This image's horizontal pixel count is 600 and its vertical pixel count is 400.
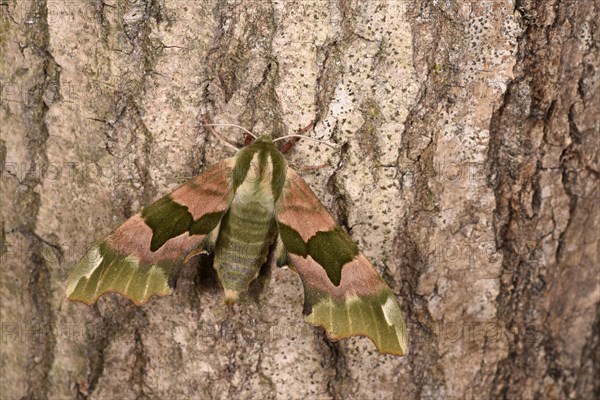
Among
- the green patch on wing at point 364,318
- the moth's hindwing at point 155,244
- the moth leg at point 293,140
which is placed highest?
the moth leg at point 293,140

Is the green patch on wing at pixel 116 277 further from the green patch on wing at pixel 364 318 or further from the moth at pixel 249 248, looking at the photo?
the green patch on wing at pixel 364 318

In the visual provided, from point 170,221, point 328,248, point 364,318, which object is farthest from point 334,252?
point 170,221

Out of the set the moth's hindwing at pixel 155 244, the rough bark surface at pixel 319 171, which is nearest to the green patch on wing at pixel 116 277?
the moth's hindwing at pixel 155 244

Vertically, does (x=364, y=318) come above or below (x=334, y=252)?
below

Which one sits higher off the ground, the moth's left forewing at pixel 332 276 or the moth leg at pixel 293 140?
the moth leg at pixel 293 140

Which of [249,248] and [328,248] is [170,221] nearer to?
[249,248]

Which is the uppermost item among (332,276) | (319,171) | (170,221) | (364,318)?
(319,171)

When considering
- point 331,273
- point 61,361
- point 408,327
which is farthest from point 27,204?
point 408,327

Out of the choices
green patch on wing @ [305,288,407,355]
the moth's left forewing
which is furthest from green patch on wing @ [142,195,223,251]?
green patch on wing @ [305,288,407,355]
